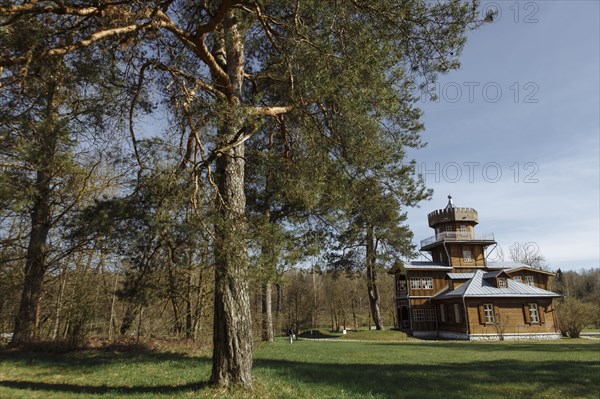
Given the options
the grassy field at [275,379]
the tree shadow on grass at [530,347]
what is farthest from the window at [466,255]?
the grassy field at [275,379]

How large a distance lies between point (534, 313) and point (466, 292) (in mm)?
6449

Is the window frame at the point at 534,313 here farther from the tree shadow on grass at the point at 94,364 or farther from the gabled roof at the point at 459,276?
the tree shadow on grass at the point at 94,364

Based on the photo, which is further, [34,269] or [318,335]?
[318,335]

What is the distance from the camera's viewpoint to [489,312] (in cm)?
3300

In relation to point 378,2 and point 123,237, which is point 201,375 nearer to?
point 123,237

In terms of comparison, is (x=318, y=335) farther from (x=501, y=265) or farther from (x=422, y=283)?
(x=501, y=265)

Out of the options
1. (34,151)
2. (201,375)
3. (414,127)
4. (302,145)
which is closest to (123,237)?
(34,151)

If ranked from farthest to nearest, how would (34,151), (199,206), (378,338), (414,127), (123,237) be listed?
1. (378,338)
2. (414,127)
3. (123,237)
4. (199,206)
5. (34,151)

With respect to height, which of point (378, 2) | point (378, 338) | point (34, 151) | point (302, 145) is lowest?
point (378, 338)

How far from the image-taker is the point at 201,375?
28.3 feet

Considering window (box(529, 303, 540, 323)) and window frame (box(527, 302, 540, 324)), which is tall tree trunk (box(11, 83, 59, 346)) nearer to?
window frame (box(527, 302, 540, 324))

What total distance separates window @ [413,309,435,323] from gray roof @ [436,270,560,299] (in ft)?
10.4

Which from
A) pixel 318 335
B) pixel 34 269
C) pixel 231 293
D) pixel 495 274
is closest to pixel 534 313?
pixel 495 274

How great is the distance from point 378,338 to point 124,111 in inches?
1144
